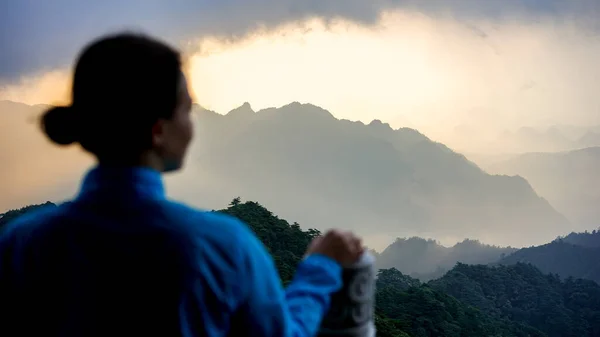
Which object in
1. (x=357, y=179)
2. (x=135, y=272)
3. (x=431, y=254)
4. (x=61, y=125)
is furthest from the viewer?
(x=357, y=179)

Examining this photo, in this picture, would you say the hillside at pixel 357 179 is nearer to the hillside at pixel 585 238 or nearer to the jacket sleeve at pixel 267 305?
the hillside at pixel 585 238

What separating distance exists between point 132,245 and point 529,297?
2790 centimetres

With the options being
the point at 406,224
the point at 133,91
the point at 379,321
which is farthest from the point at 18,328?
the point at 406,224

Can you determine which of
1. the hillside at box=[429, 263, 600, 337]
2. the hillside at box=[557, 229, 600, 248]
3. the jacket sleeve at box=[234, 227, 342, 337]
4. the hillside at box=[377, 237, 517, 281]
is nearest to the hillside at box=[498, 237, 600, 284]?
the hillside at box=[557, 229, 600, 248]

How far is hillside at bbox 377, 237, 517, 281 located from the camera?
51.7m

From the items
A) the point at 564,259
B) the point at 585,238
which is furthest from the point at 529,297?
the point at 585,238

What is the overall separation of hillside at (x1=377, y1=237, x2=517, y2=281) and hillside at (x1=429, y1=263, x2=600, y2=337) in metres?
23.5

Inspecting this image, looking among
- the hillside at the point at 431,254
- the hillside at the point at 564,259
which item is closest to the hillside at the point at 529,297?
the hillside at the point at 564,259

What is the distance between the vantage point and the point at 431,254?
2076 inches

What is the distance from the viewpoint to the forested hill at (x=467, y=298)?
1670cm

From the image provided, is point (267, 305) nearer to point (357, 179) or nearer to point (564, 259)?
point (564, 259)

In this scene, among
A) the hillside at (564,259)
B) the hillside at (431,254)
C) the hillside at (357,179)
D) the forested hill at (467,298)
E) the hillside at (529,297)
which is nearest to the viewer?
the forested hill at (467,298)

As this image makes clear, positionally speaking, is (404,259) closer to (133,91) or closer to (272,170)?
(272,170)

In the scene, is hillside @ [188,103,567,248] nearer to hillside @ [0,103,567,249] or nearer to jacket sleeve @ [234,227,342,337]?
hillside @ [0,103,567,249]
